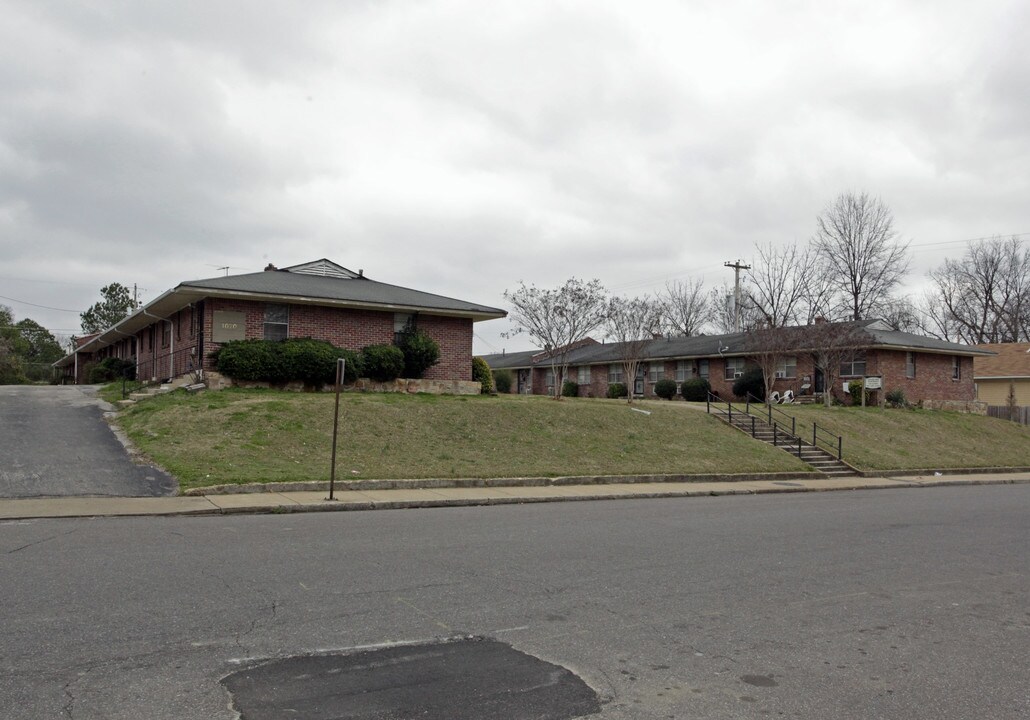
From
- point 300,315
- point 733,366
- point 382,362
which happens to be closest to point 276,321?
point 300,315

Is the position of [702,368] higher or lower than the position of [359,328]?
lower

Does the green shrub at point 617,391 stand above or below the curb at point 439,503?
above

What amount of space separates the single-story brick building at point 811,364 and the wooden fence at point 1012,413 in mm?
1367

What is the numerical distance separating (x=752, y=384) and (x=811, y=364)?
111 inches

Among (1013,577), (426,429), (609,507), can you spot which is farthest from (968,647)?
(426,429)

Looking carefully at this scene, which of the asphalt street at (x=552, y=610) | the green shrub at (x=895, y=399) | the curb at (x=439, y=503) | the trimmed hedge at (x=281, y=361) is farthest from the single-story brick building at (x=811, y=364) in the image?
the asphalt street at (x=552, y=610)

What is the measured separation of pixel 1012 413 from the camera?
41062 mm

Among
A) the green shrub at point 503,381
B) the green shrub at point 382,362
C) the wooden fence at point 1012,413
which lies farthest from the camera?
the green shrub at point 503,381

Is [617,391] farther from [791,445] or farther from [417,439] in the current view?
[417,439]

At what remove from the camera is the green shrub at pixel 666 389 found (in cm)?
4415

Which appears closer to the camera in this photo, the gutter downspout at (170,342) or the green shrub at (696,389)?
the gutter downspout at (170,342)

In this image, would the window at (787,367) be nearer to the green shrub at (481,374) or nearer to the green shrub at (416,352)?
the green shrub at (481,374)

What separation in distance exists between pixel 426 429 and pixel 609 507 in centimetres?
717

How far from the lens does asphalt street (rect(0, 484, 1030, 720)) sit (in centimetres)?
509
